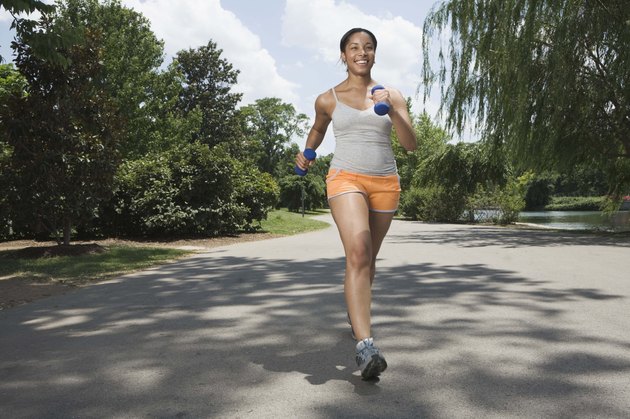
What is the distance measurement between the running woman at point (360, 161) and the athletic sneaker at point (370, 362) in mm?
188

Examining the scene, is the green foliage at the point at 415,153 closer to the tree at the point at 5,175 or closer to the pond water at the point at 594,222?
the pond water at the point at 594,222

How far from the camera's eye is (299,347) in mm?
3723

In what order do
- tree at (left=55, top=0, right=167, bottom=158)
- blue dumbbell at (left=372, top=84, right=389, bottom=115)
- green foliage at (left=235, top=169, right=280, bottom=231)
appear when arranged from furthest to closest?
tree at (left=55, top=0, right=167, bottom=158) < green foliage at (left=235, top=169, right=280, bottom=231) < blue dumbbell at (left=372, top=84, right=389, bottom=115)

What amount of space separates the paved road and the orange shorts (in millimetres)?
988

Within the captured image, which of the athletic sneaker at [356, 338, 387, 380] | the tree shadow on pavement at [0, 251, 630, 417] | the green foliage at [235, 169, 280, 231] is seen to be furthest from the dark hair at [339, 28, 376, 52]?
the green foliage at [235, 169, 280, 231]

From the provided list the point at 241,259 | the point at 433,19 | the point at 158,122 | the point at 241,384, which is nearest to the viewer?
the point at 241,384

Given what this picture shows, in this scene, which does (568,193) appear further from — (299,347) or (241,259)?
(299,347)

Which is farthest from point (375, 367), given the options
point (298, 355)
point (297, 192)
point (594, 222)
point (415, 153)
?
point (297, 192)

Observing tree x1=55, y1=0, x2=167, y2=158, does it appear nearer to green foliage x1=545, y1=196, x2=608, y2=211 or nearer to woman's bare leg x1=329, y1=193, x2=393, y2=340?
woman's bare leg x1=329, y1=193, x2=393, y2=340

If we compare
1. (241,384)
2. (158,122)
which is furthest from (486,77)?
(158,122)

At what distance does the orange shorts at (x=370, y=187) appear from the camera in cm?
336

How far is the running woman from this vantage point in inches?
128

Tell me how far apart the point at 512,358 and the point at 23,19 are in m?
8.37

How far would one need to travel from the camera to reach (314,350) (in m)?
3.64
